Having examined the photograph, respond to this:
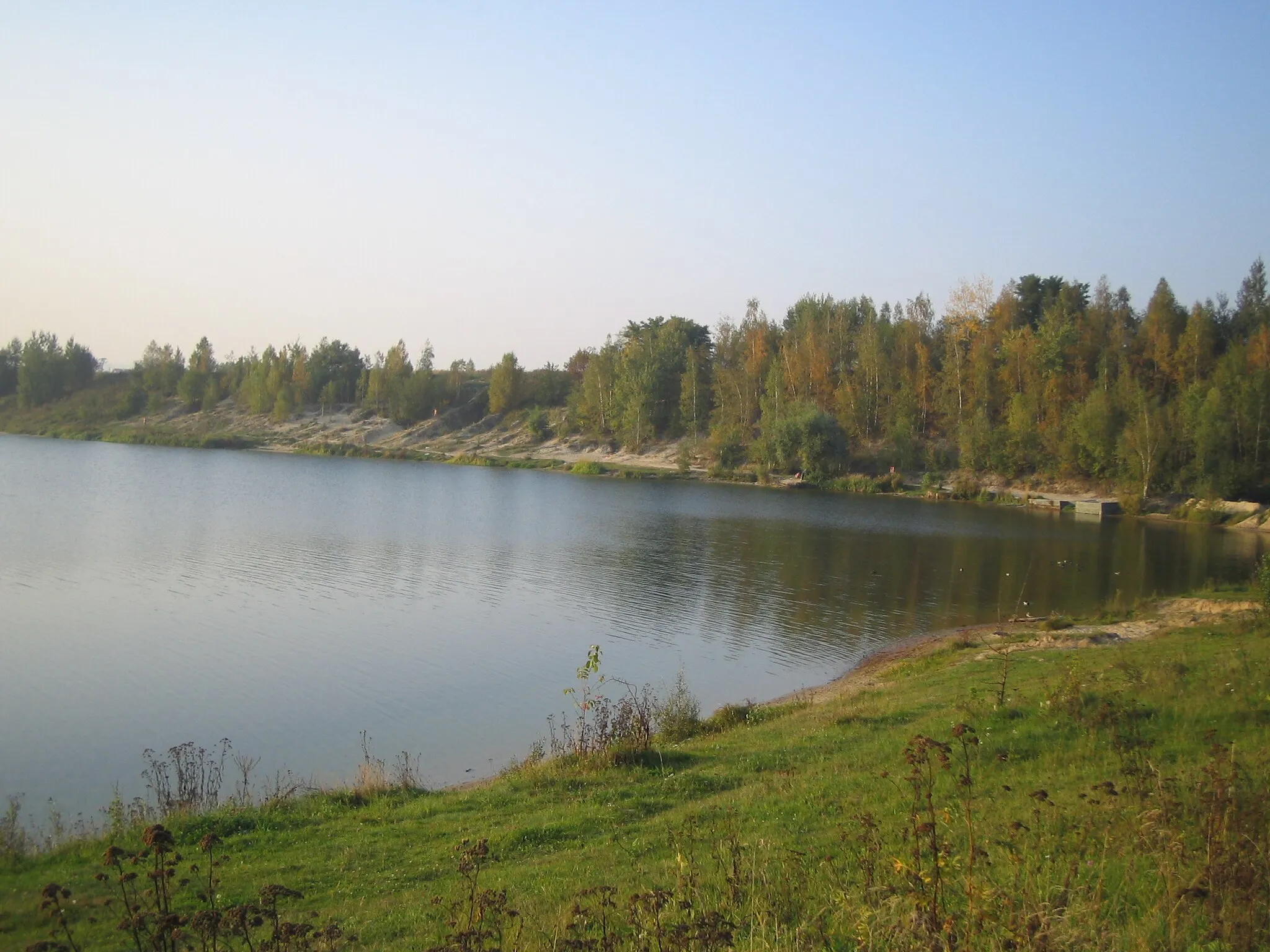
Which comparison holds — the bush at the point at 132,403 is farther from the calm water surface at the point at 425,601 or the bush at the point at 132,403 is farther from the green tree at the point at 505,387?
the calm water surface at the point at 425,601

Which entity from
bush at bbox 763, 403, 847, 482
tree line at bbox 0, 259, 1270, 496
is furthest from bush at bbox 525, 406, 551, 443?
bush at bbox 763, 403, 847, 482

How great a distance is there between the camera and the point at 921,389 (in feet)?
294

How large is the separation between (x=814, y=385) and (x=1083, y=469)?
2934 centimetres

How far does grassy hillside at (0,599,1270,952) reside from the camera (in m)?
5.26

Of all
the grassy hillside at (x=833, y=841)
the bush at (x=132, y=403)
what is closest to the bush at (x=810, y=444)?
the grassy hillside at (x=833, y=841)

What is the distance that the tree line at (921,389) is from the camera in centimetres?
6994

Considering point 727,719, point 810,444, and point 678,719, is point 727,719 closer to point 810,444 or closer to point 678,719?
point 678,719

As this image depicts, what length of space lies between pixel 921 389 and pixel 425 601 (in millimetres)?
71470

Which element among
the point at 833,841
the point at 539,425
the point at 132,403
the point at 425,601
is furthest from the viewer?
the point at 132,403

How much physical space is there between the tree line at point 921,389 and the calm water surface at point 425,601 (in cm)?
1250

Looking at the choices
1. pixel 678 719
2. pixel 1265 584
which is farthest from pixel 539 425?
pixel 678 719

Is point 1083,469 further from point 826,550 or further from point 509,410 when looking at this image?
point 509,410

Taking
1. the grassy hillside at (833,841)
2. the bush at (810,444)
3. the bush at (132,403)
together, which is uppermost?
the bush at (132,403)

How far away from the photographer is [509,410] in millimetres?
118375
